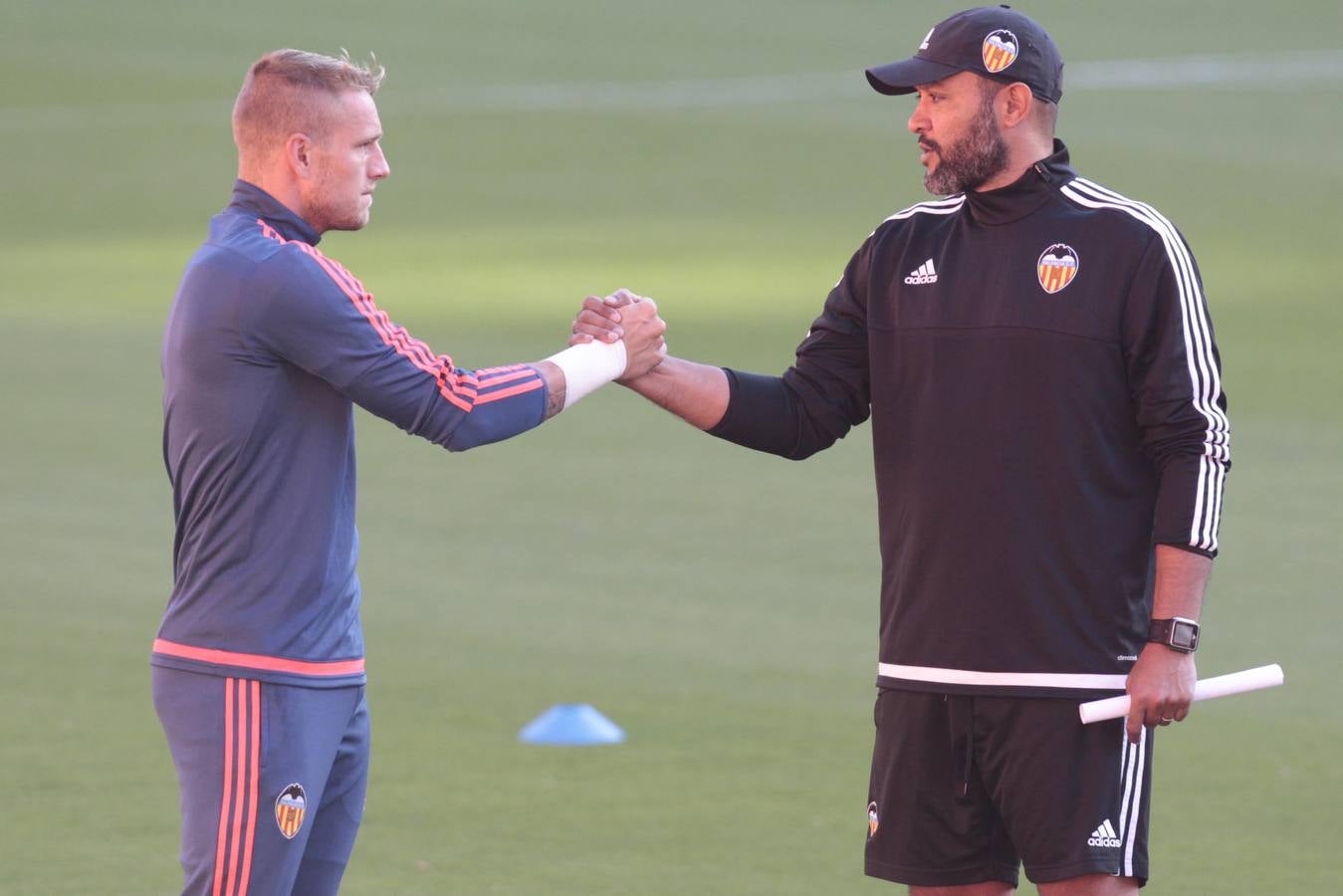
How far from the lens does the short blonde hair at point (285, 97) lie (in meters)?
4.42

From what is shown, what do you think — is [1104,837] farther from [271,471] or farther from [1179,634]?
[271,471]

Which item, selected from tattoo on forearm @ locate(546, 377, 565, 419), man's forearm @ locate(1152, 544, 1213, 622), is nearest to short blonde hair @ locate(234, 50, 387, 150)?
tattoo on forearm @ locate(546, 377, 565, 419)

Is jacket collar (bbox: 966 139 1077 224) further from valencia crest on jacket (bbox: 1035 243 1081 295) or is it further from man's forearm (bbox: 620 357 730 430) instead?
man's forearm (bbox: 620 357 730 430)

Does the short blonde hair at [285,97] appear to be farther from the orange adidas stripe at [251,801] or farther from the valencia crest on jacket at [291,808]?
the valencia crest on jacket at [291,808]

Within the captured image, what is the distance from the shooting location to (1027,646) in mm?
4570

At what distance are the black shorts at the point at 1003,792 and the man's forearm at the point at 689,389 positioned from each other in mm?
825

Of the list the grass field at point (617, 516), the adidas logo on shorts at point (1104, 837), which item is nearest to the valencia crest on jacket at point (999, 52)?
the adidas logo on shorts at point (1104, 837)

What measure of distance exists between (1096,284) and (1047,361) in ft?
0.60

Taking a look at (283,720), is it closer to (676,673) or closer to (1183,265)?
(1183,265)

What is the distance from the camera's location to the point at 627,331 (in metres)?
5.17

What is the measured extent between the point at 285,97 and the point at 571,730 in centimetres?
357

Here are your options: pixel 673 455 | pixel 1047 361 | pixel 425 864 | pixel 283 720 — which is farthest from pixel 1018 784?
pixel 673 455

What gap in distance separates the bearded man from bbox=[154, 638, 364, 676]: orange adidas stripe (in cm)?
122

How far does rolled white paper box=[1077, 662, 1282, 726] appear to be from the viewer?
14.5 ft
